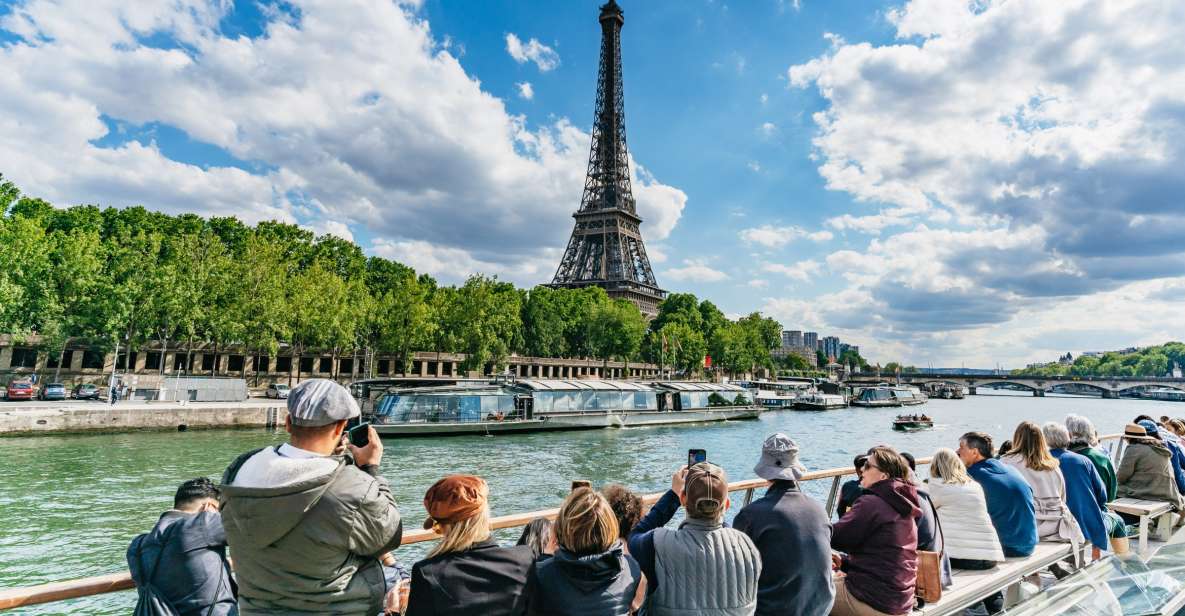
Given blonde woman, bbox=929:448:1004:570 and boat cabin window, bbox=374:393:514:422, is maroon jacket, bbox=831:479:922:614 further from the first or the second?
boat cabin window, bbox=374:393:514:422

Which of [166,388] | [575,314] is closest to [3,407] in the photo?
[166,388]

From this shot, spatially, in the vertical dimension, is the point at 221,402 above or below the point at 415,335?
below

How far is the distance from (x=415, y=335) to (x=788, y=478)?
51995 millimetres

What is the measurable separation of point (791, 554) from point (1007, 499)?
9.90 ft

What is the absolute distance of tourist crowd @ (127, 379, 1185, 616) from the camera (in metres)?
2.50

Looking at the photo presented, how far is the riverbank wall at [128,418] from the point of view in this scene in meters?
25.2

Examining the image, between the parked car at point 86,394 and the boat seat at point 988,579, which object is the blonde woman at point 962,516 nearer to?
the boat seat at point 988,579

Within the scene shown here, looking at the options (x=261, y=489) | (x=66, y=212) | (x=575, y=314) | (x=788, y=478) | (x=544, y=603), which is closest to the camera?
(x=261, y=489)

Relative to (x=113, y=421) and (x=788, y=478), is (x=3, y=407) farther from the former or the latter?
(x=788, y=478)

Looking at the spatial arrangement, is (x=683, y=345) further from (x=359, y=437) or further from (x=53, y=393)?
(x=359, y=437)

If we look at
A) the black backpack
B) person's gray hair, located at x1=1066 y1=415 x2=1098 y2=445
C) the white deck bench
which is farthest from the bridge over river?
the black backpack

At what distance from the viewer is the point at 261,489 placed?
236cm

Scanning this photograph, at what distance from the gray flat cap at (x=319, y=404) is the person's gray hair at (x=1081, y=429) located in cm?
735

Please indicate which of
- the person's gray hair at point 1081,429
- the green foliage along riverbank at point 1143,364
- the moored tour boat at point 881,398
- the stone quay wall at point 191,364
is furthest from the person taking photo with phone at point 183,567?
the green foliage along riverbank at point 1143,364
